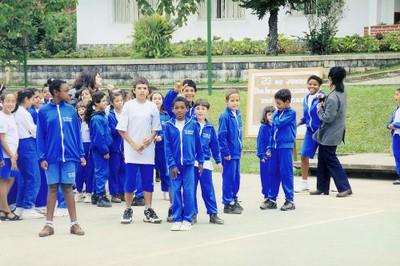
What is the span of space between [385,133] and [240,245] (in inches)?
422

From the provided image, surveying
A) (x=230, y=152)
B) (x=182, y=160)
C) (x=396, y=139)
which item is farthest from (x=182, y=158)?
(x=396, y=139)

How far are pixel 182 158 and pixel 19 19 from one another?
587 inches

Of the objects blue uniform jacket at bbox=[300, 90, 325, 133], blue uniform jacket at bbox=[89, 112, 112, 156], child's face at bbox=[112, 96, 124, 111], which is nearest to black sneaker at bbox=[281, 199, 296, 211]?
blue uniform jacket at bbox=[300, 90, 325, 133]

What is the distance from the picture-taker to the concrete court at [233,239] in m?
9.62

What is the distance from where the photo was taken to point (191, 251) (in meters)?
9.99

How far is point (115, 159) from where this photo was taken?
14.0 m

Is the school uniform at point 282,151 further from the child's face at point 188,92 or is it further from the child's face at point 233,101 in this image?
the child's face at point 188,92

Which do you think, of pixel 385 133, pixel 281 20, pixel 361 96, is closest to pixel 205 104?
pixel 385 133

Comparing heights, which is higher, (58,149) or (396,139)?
(58,149)

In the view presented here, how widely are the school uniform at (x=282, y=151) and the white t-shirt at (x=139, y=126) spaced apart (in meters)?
1.84

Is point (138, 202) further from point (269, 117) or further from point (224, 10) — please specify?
point (224, 10)

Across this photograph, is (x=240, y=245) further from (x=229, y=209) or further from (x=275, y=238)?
(x=229, y=209)

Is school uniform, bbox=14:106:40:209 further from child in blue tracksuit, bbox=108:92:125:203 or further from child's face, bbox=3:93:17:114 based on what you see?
child in blue tracksuit, bbox=108:92:125:203

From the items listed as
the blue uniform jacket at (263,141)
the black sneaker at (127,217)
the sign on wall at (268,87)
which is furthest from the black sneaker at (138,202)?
the sign on wall at (268,87)
